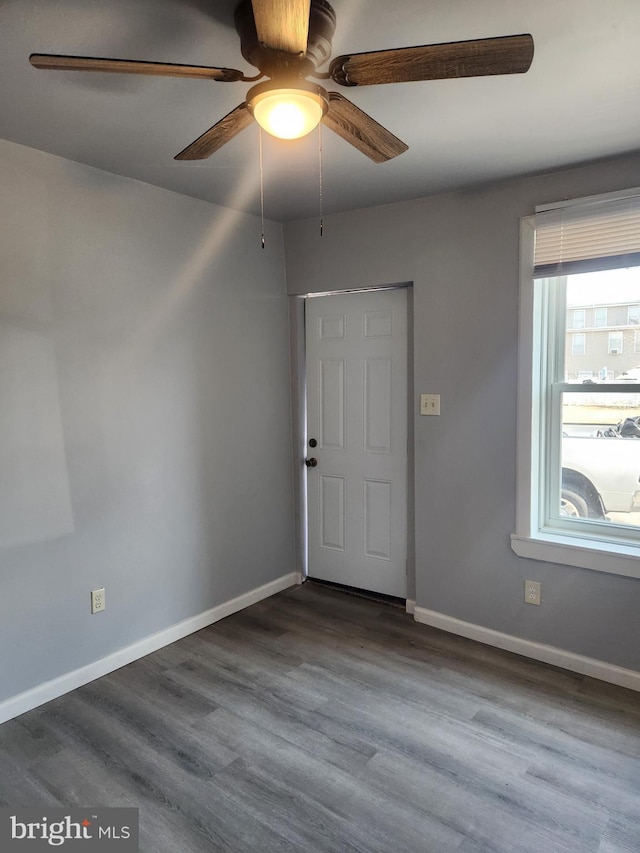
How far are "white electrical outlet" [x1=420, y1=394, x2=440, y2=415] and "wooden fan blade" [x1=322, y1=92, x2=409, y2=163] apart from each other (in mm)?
1496

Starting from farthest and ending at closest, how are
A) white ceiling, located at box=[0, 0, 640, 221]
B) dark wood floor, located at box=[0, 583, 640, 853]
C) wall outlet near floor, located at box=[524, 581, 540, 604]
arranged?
wall outlet near floor, located at box=[524, 581, 540, 604] < dark wood floor, located at box=[0, 583, 640, 853] < white ceiling, located at box=[0, 0, 640, 221]

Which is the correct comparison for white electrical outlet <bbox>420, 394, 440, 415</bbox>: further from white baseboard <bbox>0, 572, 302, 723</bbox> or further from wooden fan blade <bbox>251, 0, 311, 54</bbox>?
wooden fan blade <bbox>251, 0, 311, 54</bbox>

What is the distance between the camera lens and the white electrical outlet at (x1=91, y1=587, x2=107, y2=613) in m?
2.64

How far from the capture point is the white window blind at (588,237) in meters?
2.40

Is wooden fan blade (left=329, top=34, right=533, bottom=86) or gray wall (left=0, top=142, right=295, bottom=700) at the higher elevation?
wooden fan blade (left=329, top=34, right=533, bottom=86)

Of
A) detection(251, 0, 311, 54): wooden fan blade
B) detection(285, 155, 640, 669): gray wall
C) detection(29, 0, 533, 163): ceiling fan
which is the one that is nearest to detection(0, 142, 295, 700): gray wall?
detection(285, 155, 640, 669): gray wall

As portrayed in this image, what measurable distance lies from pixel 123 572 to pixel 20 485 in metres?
0.70

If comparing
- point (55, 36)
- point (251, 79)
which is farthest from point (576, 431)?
point (55, 36)

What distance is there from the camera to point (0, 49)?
1582 mm

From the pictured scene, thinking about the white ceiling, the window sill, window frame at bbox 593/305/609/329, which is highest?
the white ceiling

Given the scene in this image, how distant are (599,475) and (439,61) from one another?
210cm

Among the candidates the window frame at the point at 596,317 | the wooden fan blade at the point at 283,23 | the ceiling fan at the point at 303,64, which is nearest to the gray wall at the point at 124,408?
the ceiling fan at the point at 303,64

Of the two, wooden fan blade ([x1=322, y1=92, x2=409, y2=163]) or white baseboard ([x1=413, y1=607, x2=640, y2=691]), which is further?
white baseboard ([x1=413, y1=607, x2=640, y2=691])

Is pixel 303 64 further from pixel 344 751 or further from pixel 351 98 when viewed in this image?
Answer: pixel 344 751
